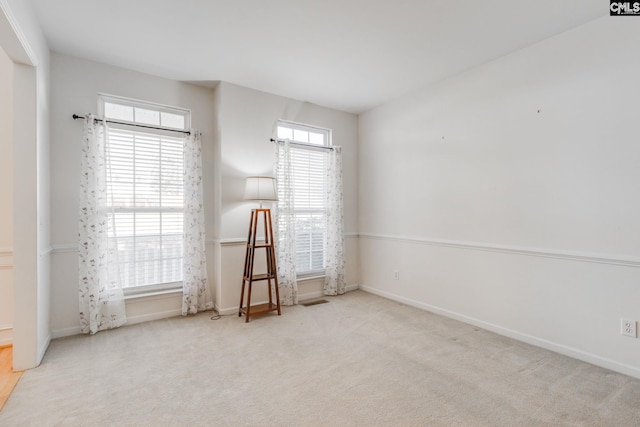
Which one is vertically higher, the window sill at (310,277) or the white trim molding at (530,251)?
the white trim molding at (530,251)

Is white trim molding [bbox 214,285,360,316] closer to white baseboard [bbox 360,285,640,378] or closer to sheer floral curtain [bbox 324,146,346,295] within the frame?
sheer floral curtain [bbox 324,146,346,295]

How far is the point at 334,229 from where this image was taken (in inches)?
177

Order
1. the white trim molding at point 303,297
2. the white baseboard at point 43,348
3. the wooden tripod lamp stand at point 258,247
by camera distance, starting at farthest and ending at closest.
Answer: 1. the white trim molding at point 303,297
2. the wooden tripod lamp stand at point 258,247
3. the white baseboard at point 43,348

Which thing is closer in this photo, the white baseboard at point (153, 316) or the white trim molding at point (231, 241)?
the white baseboard at point (153, 316)

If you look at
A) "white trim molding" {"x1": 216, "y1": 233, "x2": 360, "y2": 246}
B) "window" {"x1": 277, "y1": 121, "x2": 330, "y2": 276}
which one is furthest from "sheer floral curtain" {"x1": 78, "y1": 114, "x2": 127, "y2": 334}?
"window" {"x1": 277, "y1": 121, "x2": 330, "y2": 276}

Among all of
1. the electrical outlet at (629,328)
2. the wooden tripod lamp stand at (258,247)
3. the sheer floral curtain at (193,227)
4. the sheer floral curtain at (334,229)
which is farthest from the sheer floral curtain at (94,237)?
the electrical outlet at (629,328)

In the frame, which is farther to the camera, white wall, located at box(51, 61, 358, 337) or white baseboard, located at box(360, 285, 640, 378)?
white wall, located at box(51, 61, 358, 337)

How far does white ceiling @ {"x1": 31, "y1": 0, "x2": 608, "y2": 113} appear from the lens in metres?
2.35

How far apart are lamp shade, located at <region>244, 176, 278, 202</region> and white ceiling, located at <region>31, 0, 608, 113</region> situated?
120 cm

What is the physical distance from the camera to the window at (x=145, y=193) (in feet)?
10.7

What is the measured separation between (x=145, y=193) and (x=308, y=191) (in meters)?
2.05

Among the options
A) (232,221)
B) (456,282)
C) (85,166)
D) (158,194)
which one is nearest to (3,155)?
(85,166)

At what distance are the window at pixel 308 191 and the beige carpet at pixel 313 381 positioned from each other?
1.36 m

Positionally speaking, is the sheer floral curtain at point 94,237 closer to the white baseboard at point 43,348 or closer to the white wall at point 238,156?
the white baseboard at point 43,348
